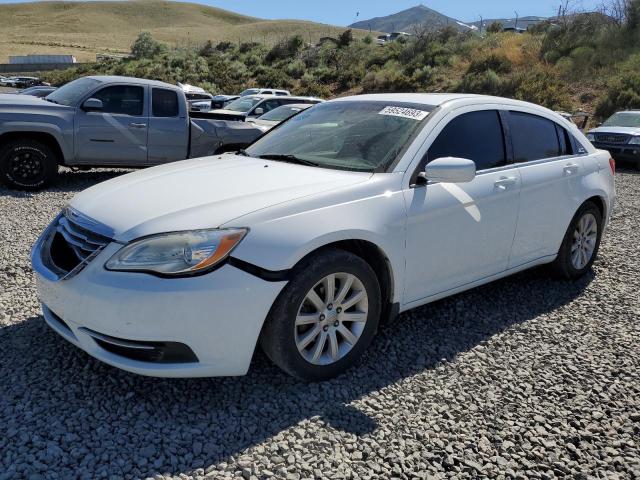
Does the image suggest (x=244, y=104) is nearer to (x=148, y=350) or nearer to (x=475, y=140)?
(x=475, y=140)

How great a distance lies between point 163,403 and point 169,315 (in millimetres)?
576

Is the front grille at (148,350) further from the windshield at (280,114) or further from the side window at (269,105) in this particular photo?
the side window at (269,105)

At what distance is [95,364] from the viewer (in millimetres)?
3469

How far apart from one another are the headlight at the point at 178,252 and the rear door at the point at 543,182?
8.00 ft

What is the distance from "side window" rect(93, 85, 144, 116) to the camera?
30.1 ft

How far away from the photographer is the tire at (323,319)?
312cm

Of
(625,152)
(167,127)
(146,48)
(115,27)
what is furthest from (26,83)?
(115,27)

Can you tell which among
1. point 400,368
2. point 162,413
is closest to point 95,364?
point 162,413


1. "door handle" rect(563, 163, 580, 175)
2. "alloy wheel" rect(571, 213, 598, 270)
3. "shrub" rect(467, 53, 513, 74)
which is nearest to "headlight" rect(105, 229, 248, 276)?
"door handle" rect(563, 163, 580, 175)

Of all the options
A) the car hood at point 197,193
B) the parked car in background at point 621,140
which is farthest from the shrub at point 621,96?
the car hood at point 197,193

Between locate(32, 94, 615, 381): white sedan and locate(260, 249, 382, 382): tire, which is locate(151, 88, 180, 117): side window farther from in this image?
locate(260, 249, 382, 382): tire

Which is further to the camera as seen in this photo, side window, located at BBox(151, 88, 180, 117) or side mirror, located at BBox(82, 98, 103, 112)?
side window, located at BBox(151, 88, 180, 117)

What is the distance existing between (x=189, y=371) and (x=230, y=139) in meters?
7.42

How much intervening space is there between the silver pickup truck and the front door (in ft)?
20.6
